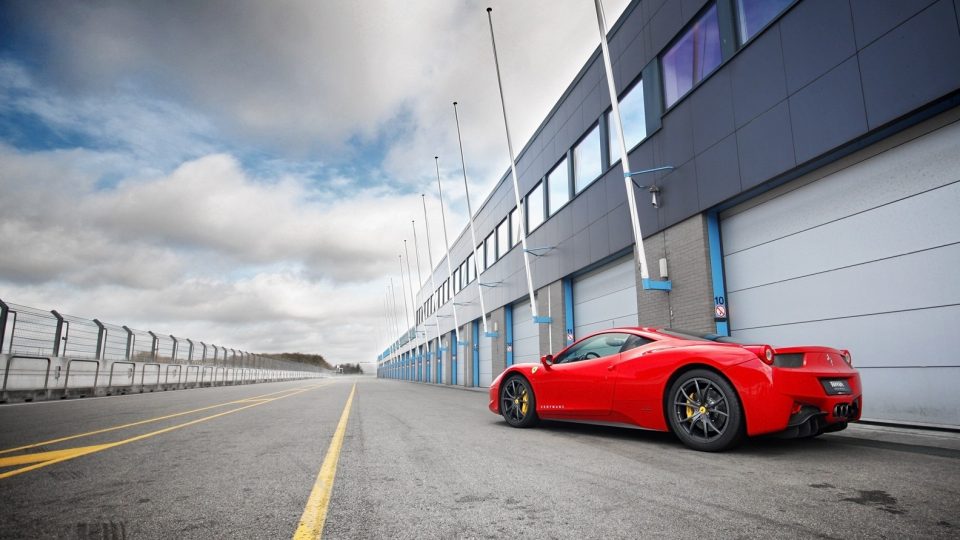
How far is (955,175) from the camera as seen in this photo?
5.68 metres

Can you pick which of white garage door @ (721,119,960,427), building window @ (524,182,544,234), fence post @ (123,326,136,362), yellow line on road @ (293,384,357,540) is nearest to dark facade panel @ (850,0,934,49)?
white garage door @ (721,119,960,427)

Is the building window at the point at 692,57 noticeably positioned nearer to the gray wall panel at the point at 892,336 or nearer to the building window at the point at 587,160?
the building window at the point at 587,160

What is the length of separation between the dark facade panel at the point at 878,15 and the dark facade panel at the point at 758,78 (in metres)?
1.21

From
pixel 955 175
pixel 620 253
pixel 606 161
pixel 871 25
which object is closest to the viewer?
pixel 955 175

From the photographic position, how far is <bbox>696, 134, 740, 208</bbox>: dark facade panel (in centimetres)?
872

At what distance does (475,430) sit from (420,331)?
44505mm

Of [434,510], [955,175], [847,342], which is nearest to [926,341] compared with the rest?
[847,342]

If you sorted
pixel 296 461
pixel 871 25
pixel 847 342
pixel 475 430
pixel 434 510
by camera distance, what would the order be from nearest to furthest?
pixel 434 510
pixel 296 461
pixel 475 430
pixel 871 25
pixel 847 342

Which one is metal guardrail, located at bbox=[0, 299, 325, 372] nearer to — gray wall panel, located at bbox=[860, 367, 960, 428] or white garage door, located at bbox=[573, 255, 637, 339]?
white garage door, located at bbox=[573, 255, 637, 339]

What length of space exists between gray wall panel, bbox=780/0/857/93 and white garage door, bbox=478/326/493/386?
58.4ft

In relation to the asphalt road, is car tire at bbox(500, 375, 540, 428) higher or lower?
higher

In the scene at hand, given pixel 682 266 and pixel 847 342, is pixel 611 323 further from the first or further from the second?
pixel 847 342

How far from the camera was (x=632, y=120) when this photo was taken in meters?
12.4

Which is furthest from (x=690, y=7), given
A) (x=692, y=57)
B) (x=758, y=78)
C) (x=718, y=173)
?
(x=718, y=173)
